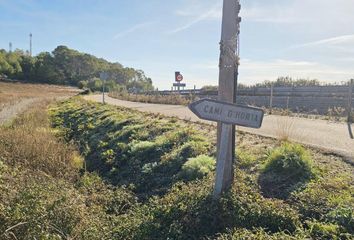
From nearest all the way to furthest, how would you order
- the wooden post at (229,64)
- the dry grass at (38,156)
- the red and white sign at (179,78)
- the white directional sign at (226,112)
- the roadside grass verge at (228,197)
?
the roadside grass verge at (228,197) < the white directional sign at (226,112) < the wooden post at (229,64) < the dry grass at (38,156) < the red and white sign at (179,78)

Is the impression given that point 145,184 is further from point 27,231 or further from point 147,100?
point 147,100

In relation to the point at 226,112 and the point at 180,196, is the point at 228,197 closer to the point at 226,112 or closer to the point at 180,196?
the point at 180,196

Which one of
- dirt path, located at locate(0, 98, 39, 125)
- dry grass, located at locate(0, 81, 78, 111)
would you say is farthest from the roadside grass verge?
dry grass, located at locate(0, 81, 78, 111)

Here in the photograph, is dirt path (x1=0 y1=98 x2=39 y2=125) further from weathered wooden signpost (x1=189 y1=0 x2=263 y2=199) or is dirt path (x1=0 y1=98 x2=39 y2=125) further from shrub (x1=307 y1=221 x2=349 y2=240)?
shrub (x1=307 y1=221 x2=349 y2=240)

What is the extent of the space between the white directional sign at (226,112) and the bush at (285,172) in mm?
1214

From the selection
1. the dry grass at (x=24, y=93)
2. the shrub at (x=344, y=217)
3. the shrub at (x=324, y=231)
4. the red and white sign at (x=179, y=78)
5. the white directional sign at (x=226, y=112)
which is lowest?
the dry grass at (x=24, y=93)

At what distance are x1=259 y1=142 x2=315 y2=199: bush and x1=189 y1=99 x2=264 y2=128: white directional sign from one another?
121cm

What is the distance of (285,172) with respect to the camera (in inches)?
240

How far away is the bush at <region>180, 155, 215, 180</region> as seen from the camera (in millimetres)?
6611

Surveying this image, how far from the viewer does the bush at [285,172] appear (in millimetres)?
5682

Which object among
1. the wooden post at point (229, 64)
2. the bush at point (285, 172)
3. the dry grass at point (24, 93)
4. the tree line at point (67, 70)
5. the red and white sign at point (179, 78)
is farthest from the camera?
the tree line at point (67, 70)

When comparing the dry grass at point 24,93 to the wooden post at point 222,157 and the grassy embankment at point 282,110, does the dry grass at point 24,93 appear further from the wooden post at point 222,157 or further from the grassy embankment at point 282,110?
the wooden post at point 222,157

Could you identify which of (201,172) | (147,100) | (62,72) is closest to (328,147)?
(201,172)

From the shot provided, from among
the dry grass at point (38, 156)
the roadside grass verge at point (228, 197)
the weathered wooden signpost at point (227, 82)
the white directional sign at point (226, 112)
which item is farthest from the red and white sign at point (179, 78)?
the white directional sign at point (226, 112)
